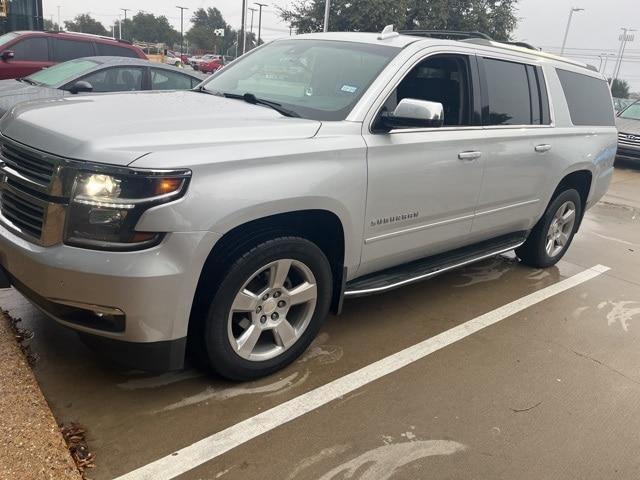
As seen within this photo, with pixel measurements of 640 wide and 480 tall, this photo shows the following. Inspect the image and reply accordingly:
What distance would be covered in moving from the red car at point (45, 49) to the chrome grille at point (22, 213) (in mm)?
8279

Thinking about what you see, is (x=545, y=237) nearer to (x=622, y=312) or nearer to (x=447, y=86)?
(x=622, y=312)

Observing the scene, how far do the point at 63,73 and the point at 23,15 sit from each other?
36.2 feet

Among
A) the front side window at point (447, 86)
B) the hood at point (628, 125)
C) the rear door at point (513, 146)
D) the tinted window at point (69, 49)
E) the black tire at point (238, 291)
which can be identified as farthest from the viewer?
the hood at point (628, 125)

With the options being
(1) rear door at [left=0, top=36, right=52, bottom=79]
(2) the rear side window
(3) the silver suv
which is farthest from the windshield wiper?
(1) rear door at [left=0, top=36, right=52, bottom=79]

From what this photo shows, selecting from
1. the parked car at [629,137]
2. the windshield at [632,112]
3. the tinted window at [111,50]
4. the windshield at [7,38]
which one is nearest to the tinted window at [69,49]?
the tinted window at [111,50]

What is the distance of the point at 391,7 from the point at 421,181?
27.8 meters

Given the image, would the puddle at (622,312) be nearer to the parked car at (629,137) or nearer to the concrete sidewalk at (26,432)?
the concrete sidewalk at (26,432)

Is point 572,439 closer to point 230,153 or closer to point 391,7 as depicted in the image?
point 230,153

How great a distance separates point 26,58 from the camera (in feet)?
33.2

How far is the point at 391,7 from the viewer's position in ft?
94.5

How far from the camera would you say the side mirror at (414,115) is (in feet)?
10.4

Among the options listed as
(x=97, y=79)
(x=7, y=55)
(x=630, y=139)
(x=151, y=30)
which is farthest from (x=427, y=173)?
(x=151, y=30)

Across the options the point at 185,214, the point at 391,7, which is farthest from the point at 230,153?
the point at 391,7

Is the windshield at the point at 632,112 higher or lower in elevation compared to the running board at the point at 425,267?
Result: higher
